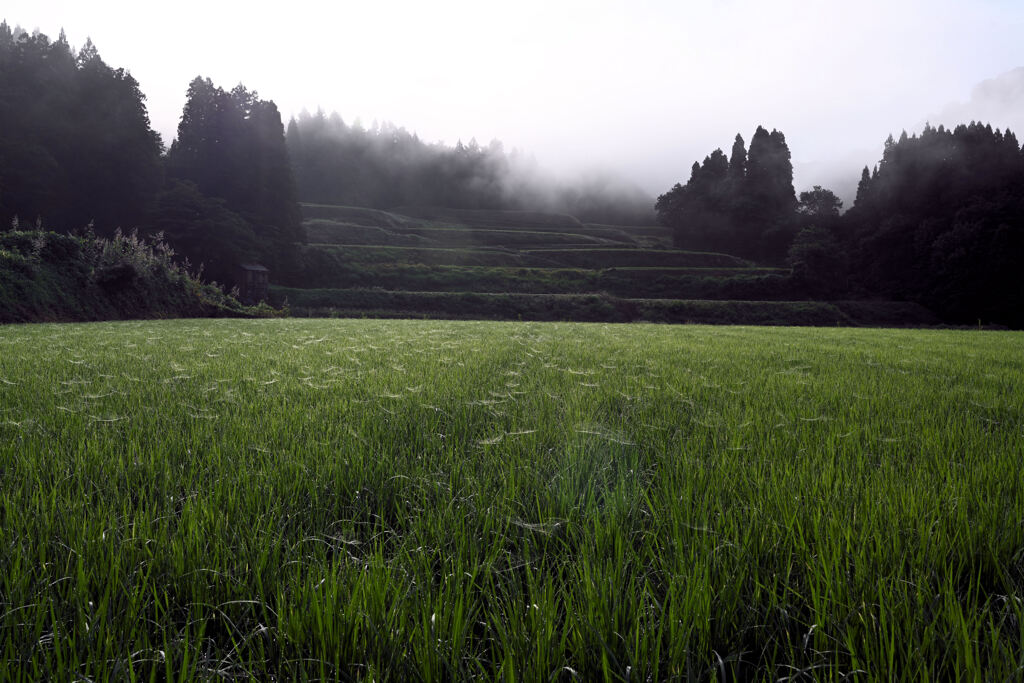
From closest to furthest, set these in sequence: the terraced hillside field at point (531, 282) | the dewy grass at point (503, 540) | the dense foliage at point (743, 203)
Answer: the dewy grass at point (503, 540) → the terraced hillside field at point (531, 282) → the dense foliage at point (743, 203)

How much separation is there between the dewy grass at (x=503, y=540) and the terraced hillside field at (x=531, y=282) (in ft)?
89.6

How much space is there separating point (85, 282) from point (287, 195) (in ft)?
92.5

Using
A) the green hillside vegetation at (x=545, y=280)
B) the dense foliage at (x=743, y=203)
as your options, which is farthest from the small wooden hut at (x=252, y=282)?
the dense foliage at (x=743, y=203)

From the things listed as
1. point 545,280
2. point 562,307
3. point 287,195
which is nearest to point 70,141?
point 287,195

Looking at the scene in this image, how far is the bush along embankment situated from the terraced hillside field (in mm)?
9423

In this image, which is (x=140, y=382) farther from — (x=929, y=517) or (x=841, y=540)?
(x=929, y=517)

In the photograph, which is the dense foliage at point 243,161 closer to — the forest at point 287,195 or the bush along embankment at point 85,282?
the forest at point 287,195

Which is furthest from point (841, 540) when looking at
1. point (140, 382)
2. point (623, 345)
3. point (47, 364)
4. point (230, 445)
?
point (623, 345)

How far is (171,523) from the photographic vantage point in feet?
4.90

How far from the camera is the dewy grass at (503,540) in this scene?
92cm

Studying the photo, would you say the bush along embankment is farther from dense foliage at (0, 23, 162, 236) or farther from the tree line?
dense foliage at (0, 23, 162, 236)

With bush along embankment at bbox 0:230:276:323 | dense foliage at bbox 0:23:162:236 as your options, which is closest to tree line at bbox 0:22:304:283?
dense foliage at bbox 0:23:162:236

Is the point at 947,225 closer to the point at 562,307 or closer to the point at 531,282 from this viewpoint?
the point at 531,282

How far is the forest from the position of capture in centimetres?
3006
